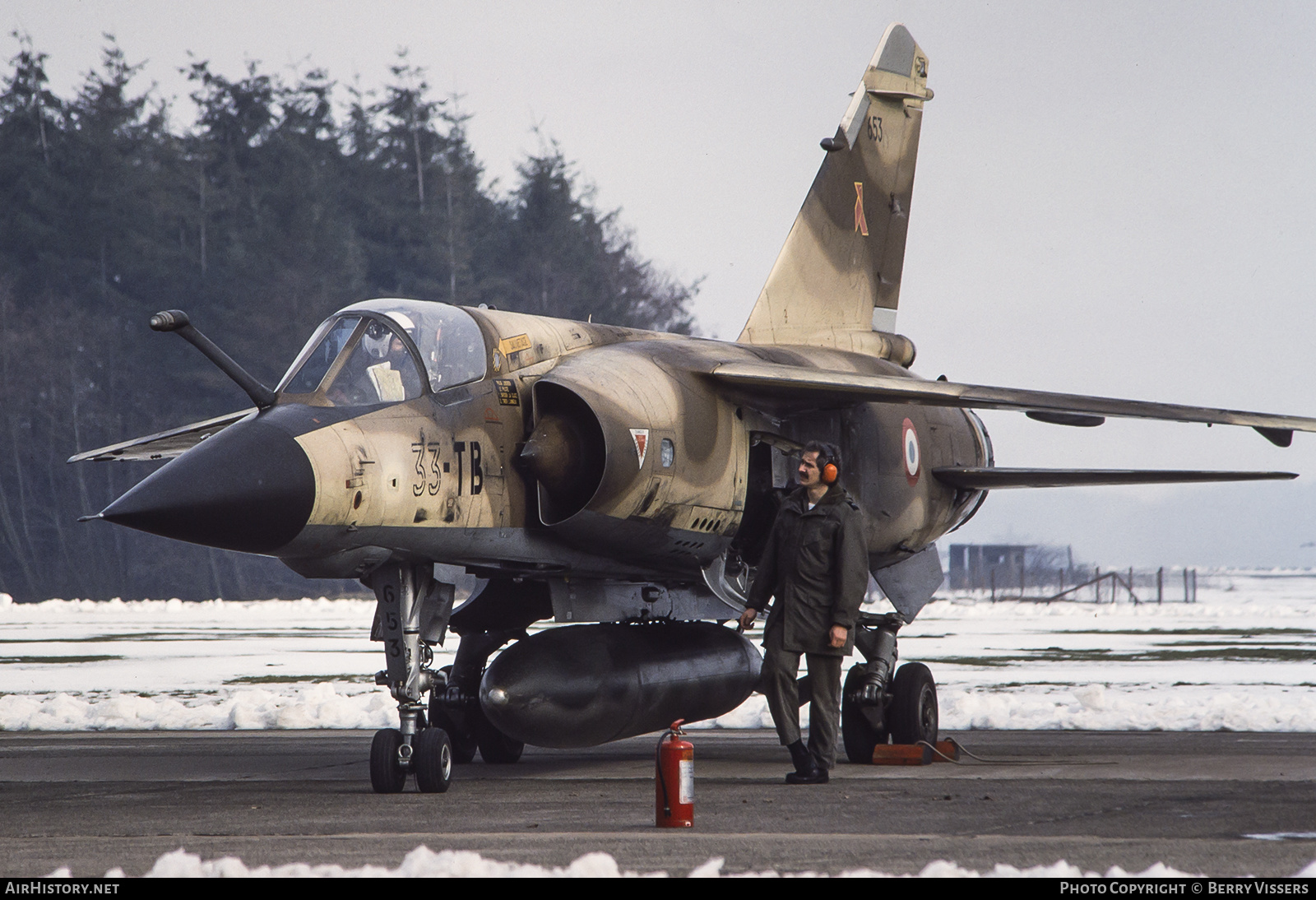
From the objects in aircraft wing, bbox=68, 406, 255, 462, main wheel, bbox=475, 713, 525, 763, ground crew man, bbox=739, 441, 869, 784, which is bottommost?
main wheel, bbox=475, 713, 525, 763

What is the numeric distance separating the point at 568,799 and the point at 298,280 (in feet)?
154

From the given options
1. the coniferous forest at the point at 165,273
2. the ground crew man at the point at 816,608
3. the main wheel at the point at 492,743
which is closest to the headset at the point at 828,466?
the ground crew man at the point at 816,608

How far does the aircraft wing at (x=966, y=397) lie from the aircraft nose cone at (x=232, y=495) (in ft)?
10.9

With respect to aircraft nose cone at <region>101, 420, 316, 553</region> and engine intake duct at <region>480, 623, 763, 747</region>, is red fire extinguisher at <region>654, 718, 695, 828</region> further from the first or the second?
engine intake duct at <region>480, 623, 763, 747</region>

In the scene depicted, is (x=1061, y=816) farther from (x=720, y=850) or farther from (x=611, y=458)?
(x=611, y=458)

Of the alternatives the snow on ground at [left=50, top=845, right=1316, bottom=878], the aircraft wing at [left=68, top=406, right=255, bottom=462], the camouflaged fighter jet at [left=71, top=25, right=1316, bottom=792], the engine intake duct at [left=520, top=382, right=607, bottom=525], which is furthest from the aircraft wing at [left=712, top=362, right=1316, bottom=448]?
the snow on ground at [left=50, top=845, right=1316, bottom=878]

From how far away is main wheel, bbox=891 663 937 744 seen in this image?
10758mm

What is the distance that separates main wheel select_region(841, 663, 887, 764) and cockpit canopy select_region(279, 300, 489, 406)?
361cm

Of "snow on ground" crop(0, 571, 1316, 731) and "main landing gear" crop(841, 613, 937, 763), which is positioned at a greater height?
"main landing gear" crop(841, 613, 937, 763)

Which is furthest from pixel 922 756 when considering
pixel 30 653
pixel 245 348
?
pixel 245 348

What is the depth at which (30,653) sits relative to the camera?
78.6 ft

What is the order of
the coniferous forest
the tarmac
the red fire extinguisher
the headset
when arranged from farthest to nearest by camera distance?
the coniferous forest < the headset < the red fire extinguisher < the tarmac

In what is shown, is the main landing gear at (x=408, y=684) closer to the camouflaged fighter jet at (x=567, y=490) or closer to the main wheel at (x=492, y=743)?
the camouflaged fighter jet at (x=567, y=490)

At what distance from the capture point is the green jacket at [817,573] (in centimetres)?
856
